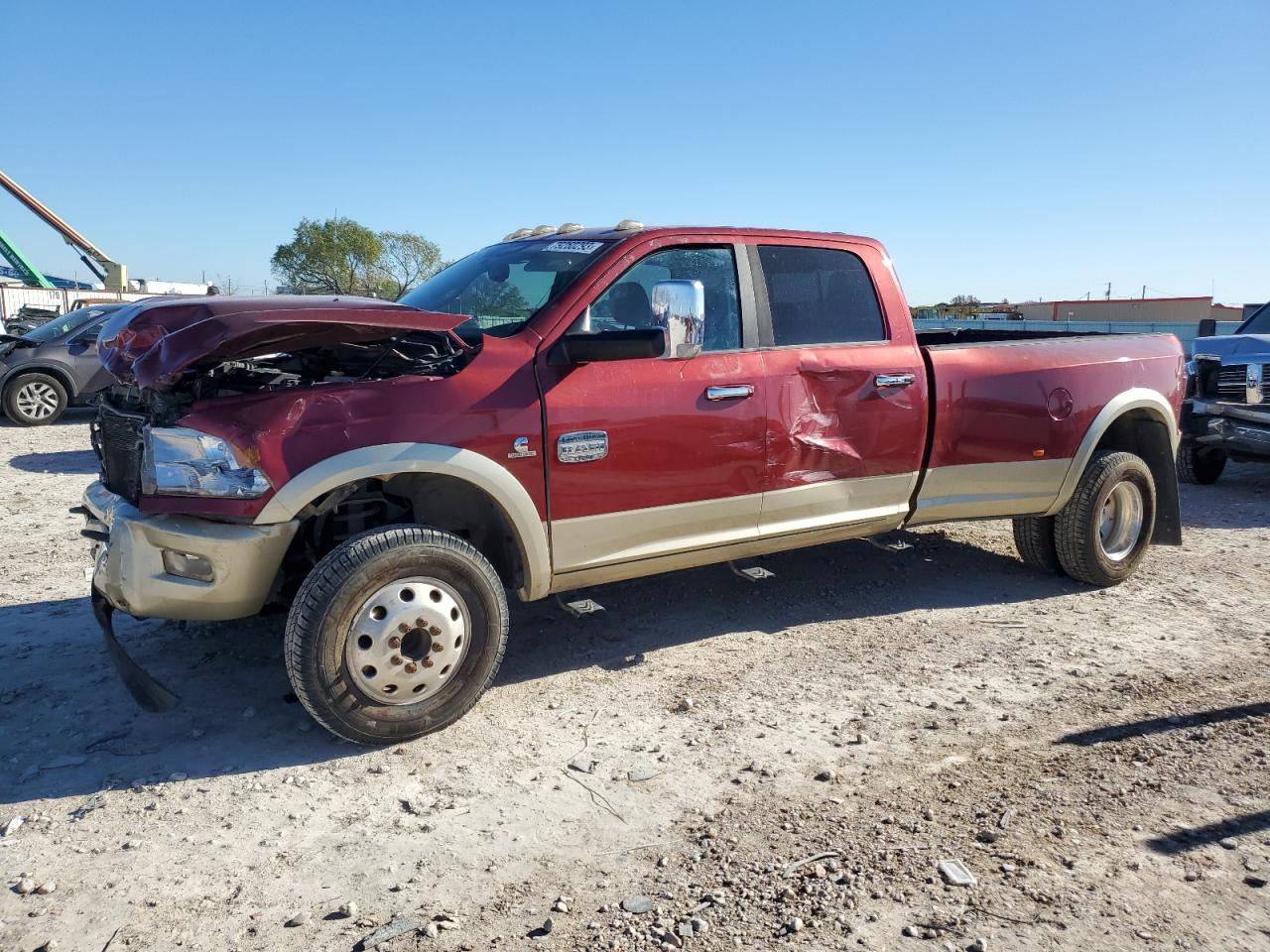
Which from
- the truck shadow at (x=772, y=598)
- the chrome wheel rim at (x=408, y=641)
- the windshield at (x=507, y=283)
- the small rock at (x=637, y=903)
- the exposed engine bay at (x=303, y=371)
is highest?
the windshield at (x=507, y=283)

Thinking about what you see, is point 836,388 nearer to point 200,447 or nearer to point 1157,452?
point 1157,452

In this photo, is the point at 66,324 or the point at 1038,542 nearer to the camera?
the point at 1038,542

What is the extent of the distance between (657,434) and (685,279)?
78 centimetres

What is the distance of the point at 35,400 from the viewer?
38.8 feet

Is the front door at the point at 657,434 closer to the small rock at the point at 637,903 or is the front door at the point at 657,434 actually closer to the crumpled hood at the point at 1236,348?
the small rock at the point at 637,903

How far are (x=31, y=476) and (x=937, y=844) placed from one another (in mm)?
8665

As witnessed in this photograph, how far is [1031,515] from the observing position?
5613 mm

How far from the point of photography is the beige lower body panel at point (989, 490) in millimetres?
5121

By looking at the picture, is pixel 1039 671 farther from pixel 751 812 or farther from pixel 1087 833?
pixel 751 812

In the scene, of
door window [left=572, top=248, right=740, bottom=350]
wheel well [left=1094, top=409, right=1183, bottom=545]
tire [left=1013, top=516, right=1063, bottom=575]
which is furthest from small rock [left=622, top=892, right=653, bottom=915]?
wheel well [left=1094, top=409, right=1183, bottom=545]

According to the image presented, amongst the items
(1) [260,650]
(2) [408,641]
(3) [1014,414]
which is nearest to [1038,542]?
(3) [1014,414]

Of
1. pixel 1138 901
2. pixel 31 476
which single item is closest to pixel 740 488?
pixel 1138 901

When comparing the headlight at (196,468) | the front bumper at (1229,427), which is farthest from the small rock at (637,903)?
the front bumper at (1229,427)

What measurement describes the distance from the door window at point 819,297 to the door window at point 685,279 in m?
0.23
